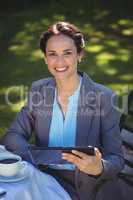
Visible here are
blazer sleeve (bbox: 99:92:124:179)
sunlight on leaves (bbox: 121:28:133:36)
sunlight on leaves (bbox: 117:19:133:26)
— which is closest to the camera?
blazer sleeve (bbox: 99:92:124:179)

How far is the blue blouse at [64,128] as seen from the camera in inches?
115

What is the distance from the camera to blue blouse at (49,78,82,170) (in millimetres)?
2928

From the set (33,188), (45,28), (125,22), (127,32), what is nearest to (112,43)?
(127,32)

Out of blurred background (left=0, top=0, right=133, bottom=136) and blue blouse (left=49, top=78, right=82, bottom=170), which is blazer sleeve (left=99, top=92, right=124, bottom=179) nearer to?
blue blouse (left=49, top=78, right=82, bottom=170)

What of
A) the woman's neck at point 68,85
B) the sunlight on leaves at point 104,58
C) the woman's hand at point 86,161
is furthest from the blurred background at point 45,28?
the woman's hand at point 86,161

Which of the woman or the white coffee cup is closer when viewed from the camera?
the white coffee cup

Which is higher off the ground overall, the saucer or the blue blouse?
the blue blouse

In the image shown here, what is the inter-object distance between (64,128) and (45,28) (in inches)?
192

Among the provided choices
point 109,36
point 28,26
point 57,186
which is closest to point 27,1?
point 28,26

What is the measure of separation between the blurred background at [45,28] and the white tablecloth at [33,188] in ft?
8.56

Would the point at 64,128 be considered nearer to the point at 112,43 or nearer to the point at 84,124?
the point at 84,124

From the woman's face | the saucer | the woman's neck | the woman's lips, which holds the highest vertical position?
the woman's face

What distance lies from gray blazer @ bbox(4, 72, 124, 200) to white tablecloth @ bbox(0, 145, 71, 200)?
0.92 ft

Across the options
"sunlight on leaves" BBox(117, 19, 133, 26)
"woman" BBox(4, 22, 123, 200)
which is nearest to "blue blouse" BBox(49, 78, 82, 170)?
"woman" BBox(4, 22, 123, 200)
